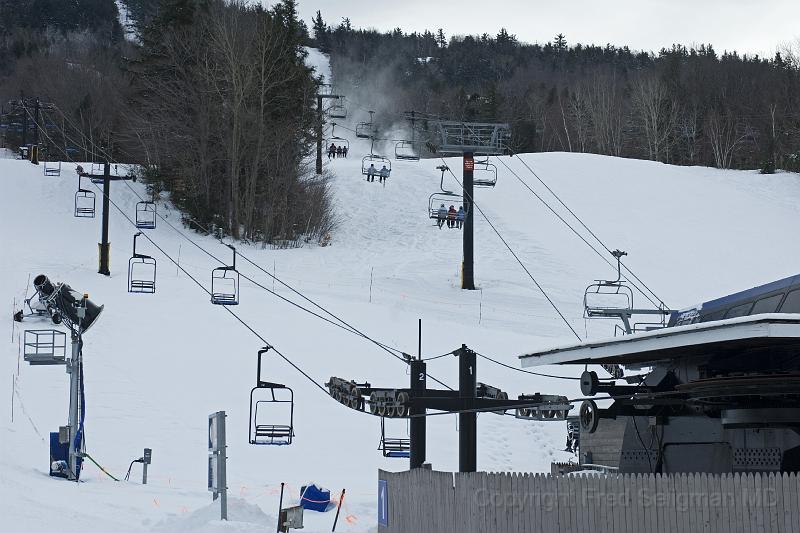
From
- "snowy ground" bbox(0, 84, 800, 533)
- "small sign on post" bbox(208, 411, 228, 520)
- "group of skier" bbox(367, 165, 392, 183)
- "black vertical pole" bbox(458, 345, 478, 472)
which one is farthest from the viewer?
"group of skier" bbox(367, 165, 392, 183)

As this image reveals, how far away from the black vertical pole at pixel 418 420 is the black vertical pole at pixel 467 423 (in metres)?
0.57

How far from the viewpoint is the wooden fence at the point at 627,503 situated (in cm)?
1037

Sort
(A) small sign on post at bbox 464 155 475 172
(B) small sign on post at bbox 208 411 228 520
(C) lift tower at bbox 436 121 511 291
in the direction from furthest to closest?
1. (A) small sign on post at bbox 464 155 475 172
2. (C) lift tower at bbox 436 121 511 291
3. (B) small sign on post at bbox 208 411 228 520

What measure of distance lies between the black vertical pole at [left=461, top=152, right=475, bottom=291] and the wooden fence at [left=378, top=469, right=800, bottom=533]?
27.3m

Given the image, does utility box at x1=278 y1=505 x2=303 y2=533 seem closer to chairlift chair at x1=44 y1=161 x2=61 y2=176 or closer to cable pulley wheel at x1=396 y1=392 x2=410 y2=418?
cable pulley wheel at x1=396 y1=392 x2=410 y2=418

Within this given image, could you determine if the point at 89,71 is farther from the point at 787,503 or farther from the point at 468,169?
the point at 787,503

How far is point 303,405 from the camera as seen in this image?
90.8 feet

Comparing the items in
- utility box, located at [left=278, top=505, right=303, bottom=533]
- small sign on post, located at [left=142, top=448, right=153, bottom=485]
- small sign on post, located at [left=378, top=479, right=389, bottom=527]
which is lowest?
small sign on post, located at [left=142, top=448, right=153, bottom=485]

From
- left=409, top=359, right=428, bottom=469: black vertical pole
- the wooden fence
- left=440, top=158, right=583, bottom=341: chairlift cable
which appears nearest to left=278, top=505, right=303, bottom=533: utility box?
left=409, top=359, right=428, bottom=469: black vertical pole

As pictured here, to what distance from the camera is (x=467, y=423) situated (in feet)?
53.0

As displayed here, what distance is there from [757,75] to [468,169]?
257 ft

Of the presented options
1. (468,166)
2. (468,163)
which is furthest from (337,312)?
(468,163)

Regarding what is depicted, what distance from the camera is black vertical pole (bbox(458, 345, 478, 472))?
52.3ft

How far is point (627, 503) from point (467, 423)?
5.59 metres
